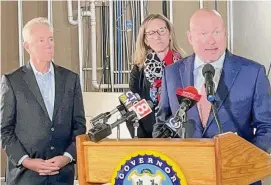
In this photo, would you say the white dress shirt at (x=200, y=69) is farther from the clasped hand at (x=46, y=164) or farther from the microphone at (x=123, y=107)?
the clasped hand at (x=46, y=164)

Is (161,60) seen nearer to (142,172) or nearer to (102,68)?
(102,68)

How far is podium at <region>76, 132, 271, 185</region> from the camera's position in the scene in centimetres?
137

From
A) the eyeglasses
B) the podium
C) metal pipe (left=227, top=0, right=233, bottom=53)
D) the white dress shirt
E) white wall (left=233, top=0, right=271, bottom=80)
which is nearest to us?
the podium

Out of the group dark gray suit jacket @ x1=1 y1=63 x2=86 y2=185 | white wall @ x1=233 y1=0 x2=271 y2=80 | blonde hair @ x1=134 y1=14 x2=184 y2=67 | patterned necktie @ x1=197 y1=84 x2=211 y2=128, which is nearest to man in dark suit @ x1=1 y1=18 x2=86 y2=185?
dark gray suit jacket @ x1=1 y1=63 x2=86 y2=185

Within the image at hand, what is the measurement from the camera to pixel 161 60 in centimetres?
269

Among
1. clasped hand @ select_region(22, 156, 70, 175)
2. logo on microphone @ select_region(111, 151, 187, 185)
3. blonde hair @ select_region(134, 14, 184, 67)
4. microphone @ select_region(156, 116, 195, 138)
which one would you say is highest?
blonde hair @ select_region(134, 14, 184, 67)

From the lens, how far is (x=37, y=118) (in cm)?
231

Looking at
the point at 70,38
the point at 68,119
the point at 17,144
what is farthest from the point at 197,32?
the point at 70,38

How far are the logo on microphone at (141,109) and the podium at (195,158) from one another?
0.09 meters

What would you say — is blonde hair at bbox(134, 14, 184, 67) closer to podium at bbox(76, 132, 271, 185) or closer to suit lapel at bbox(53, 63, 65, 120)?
suit lapel at bbox(53, 63, 65, 120)

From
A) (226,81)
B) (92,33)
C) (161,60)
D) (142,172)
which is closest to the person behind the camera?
(142,172)

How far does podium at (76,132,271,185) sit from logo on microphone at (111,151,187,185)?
0.06 feet

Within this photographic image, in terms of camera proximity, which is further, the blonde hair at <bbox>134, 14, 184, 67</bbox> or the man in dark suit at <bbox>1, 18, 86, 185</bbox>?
the blonde hair at <bbox>134, 14, 184, 67</bbox>

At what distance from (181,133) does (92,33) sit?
86.1 inches
